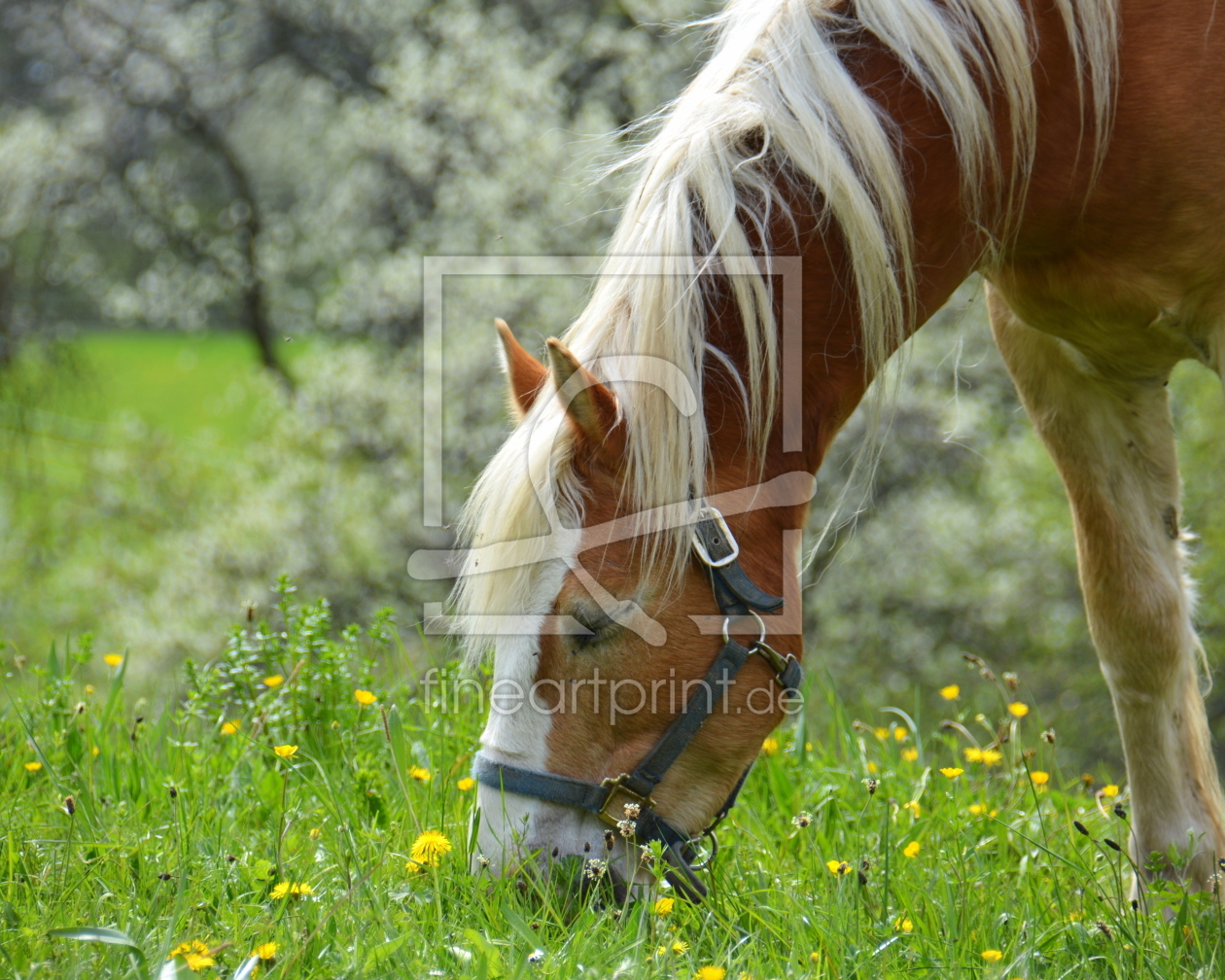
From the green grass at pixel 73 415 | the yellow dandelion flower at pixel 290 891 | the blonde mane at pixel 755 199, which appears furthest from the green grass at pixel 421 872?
the green grass at pixel 73 415

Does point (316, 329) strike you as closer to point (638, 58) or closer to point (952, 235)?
point (638, 58)

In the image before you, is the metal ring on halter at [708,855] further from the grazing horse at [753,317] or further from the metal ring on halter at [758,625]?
the metal ring on halter at [758,625]

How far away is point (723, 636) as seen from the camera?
2.09 metres

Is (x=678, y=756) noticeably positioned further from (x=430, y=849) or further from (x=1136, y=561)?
(x=1136, y=561)

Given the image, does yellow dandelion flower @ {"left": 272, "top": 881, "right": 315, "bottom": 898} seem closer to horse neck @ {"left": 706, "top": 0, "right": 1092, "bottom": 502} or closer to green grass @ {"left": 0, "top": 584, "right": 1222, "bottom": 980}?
green grass @ {"left": 0, "top": 584, "right": 1222, "bottom": 980}

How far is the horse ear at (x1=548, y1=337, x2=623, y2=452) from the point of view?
6.08ft

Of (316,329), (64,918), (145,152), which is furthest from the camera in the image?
(145,152)

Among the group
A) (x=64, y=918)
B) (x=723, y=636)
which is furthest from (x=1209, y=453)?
(x=64, y=918)

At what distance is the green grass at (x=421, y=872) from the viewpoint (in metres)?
1.79

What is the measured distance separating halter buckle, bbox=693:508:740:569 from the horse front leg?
1095 millimetres

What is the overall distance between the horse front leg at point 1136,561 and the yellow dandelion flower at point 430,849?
1.61 metres

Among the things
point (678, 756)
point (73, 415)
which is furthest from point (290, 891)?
point (73, 415)

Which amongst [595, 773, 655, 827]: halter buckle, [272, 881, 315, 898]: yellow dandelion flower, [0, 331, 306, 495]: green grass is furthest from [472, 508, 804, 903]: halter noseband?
[0, 331, 306, 495]: green grass

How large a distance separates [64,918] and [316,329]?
7.14m
